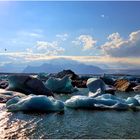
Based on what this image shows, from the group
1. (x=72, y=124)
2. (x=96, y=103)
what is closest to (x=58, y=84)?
(x=96, y=103)

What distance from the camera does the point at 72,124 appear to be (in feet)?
52.0

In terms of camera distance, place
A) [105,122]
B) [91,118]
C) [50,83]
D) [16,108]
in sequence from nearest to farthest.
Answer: [105,122] < [91,118] < [16,108] < [50,83]

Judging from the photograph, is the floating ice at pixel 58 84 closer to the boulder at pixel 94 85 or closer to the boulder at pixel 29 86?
the boulder at pixel 94 85

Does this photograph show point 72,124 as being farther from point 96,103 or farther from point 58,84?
point 58,84

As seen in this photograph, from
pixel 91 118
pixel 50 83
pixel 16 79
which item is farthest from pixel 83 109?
pixel 50 83

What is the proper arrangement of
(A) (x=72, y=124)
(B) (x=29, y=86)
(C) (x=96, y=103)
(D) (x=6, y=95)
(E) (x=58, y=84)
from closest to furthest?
(A) (x=72, y=124), (C) (x=96, y=103), (D) (x=6, y=95), (B) (x=29, y=86), (E) (x=58, y=84)

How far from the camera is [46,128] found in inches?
579

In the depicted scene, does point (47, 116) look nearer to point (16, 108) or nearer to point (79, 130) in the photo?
point (16, 108)

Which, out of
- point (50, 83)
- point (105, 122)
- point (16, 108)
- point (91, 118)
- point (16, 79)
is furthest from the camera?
point (50, 83)

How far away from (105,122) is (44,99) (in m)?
4.93

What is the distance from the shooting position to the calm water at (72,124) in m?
13.5

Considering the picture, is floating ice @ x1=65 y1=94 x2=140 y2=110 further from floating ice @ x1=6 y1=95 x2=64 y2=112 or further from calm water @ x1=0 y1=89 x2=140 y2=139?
floating ice @ x1=6 y1=95 x2=64 y2=112

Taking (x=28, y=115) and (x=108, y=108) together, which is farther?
(x=108, y=108)

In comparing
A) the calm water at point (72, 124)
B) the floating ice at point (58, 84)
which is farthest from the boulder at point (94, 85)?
the calm water at point (72, 124)
